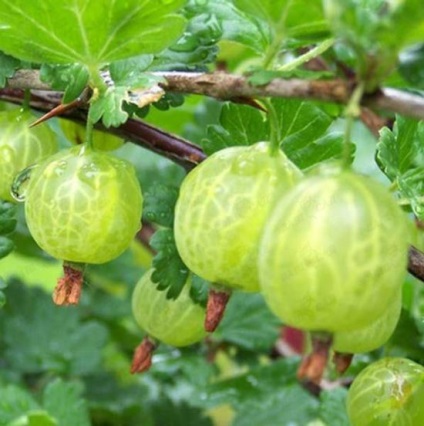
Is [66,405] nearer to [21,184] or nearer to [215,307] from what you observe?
[21,184]

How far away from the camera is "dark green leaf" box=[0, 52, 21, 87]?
3.38 feet

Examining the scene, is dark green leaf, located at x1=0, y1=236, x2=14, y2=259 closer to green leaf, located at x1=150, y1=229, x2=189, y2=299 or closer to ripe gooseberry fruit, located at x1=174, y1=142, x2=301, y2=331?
green leaf, located at x1=150, y1=229, x2=189, y2=299

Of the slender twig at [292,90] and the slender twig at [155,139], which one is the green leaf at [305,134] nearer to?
the slender twig at [155,139]

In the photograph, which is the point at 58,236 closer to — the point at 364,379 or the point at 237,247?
the point at 237,247

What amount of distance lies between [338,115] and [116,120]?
0.50 metres

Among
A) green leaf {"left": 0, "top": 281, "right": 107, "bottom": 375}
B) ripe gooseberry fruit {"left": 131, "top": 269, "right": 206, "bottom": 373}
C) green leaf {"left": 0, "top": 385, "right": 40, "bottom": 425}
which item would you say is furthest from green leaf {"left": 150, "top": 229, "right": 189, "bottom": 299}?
green leaf {"left": 0, "top": 281, "right": 107, "bottom": 375}

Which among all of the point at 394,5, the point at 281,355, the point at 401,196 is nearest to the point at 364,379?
the point at 401,196

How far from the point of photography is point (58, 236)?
91 centimetres

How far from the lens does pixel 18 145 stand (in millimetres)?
1065

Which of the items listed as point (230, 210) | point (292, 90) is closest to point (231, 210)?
point (230, 210)

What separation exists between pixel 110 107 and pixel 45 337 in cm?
100

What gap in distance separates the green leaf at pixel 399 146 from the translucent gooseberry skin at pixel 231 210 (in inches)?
10.1

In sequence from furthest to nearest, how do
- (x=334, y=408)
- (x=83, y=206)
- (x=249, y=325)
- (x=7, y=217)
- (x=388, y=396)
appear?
(x=249, y=325) → (x=334, y=408) → (x=7, y=217) → (x=388, y=396) → (x=83, y=206)

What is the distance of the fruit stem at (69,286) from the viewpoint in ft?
3.03
